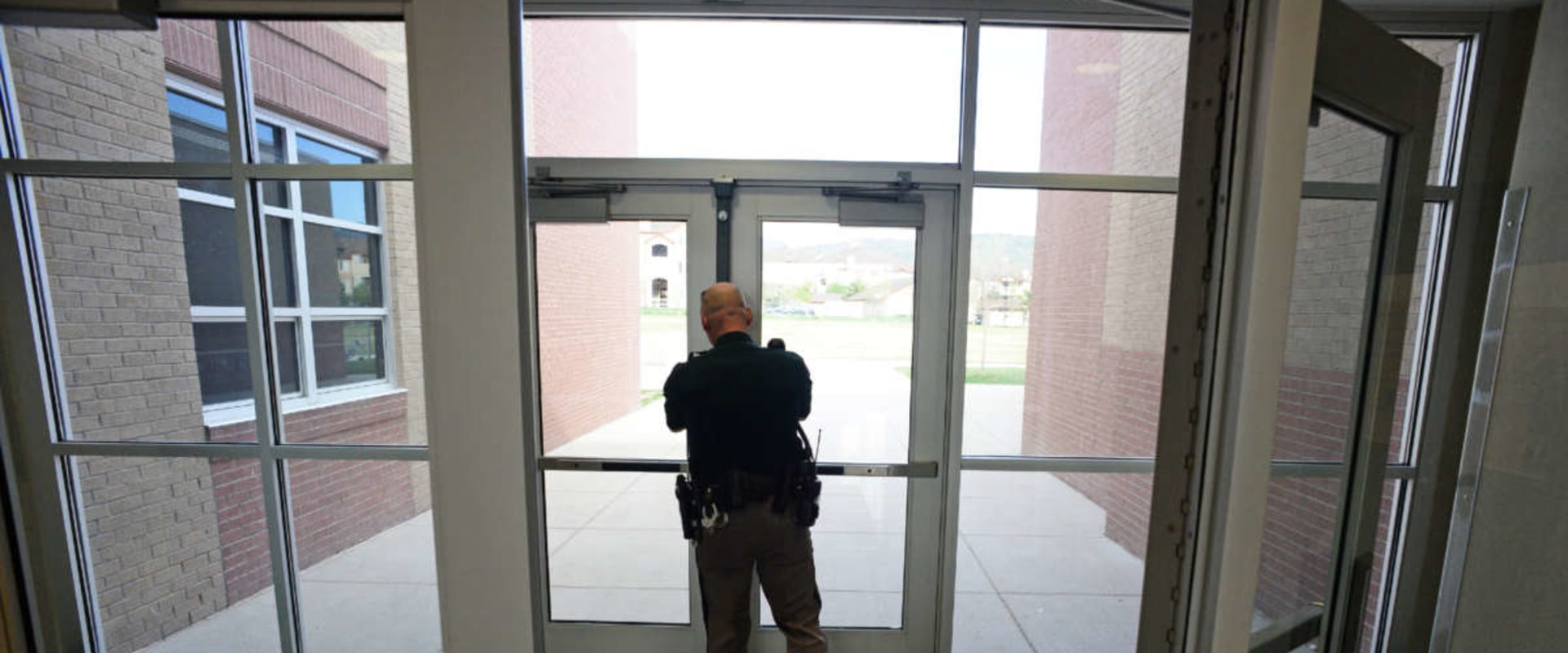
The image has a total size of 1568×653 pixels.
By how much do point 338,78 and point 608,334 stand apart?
8.41ft

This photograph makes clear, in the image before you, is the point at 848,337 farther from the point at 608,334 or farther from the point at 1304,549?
the point at 1304,549

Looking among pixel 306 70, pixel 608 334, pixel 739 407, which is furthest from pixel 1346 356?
pixel 306 70

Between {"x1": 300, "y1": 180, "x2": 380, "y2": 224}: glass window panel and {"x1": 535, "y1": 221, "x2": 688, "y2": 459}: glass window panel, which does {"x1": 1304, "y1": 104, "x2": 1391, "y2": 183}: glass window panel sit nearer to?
{"x1": 535, "y1": 221, "x2": 688, "y2": 459}: glass window panel

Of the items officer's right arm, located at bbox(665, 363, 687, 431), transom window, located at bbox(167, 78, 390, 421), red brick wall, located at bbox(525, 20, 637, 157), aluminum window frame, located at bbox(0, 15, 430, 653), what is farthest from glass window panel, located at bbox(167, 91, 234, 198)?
officer's right arm, located at bbox(665, 363, 687, 431)

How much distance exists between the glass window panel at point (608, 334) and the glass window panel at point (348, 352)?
1.58m

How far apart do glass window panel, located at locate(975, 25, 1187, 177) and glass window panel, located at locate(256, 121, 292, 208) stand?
369 centimetres

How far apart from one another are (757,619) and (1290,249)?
2.51 metres

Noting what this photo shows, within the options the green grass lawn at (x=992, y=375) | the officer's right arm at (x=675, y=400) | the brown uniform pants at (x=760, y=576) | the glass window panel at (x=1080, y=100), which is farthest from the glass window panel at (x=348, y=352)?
the glass window panel at (x=1080, y=100)

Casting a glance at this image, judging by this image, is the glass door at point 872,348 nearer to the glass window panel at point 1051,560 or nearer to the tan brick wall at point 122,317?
the glass window panel at point 1051,560

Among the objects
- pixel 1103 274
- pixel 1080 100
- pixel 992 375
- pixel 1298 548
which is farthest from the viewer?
pixel 1080 100

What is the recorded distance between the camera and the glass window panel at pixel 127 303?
2152 mm

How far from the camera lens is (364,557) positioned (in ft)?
9.71

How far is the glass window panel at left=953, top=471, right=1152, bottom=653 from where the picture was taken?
8.14 ft

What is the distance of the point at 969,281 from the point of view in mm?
2213
